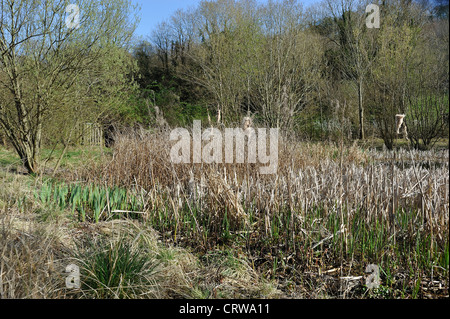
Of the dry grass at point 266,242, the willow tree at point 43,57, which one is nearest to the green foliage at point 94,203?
the dry grass at point 266,242

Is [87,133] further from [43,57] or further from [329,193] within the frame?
[329,193]

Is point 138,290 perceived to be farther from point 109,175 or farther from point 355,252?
point 109,175

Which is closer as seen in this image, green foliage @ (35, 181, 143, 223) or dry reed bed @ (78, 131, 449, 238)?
dry reed bed @ (78, 131, 449, 238)

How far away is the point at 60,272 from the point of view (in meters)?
2.05

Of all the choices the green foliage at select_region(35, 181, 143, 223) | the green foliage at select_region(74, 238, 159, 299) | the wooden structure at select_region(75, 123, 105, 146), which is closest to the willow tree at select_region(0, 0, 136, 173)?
the wooden structure at select_region(75, 123, 105, 146)

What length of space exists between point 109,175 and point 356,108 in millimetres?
11452

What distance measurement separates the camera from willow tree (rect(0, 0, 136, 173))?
5.75 meters

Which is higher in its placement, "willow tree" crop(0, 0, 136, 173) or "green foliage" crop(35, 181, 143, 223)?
"willow tree" crop(0, 0, 136, 173)

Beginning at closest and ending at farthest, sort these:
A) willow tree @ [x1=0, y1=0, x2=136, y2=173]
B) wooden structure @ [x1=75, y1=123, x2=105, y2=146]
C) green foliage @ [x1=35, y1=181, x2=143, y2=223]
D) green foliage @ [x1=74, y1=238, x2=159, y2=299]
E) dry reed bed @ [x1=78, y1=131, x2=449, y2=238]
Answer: green foliage @ [x1=74, y1=238, x2=159, y2=299] → dry reed bed @ [x1=78, y1=131, x2=449, y2=238] → green foliage @ [x1=35, y1=181, x2=143, y2=223] → willow tree @ [x1=0, y1=0, x2=136, y2=173] → wooden structure @ [x1=75, y1=123, x2=105, y2=146]

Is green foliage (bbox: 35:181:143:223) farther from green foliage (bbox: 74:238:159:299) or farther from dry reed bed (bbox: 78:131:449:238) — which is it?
green foliage (bbox: 74:238:159:299)

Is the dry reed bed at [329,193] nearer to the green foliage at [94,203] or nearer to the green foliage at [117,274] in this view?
the green foliage at [94,203]

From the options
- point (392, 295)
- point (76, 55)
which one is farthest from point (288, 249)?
point (76, 55)

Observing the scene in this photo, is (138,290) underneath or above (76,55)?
underneath

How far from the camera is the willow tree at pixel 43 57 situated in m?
5.75
